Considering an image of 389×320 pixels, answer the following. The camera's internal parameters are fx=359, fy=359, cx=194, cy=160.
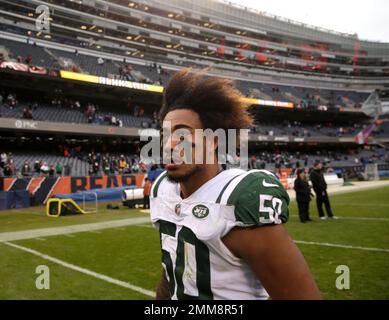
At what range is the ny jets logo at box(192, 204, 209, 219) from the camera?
1.59 meters

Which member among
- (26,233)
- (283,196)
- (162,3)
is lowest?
(26,233)

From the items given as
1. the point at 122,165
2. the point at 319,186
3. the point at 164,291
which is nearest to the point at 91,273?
the point at 164,291

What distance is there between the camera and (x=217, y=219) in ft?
4.99

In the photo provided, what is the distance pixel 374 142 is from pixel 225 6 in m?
30.1

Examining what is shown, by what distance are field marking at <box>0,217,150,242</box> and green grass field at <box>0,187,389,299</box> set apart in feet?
1.73

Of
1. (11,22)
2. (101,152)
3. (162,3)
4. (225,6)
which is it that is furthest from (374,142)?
(11,22)

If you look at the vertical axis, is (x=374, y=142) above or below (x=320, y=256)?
above

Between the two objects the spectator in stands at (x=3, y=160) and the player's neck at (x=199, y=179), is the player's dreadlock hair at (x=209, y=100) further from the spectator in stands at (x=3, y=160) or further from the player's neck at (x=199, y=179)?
the spectator in stands at (x=3, y=160)

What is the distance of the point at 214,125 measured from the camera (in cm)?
183

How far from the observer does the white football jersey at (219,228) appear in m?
1.46

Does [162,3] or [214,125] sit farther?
[162,3]

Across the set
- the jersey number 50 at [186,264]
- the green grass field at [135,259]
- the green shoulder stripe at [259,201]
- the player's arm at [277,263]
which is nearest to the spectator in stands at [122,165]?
the green grass field at [135,259]

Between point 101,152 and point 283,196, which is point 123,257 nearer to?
point 283,196
